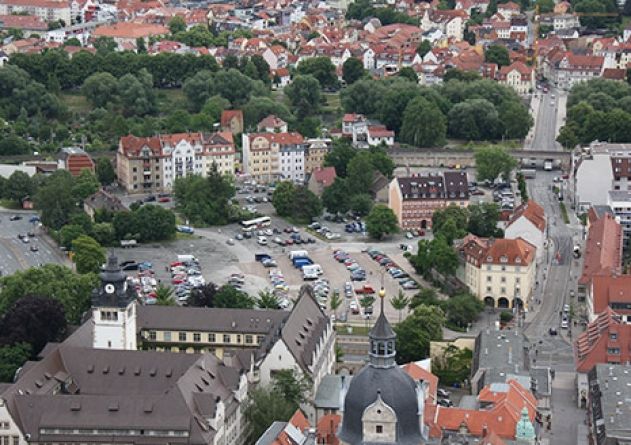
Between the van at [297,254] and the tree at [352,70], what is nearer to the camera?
the van at [297,254]

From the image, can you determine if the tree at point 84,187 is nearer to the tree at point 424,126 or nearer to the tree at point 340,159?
the tree at point 340,159

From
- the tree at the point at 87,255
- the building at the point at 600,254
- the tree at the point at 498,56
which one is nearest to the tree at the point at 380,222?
the building at the point at 600,254

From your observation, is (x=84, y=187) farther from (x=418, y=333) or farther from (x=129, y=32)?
(x=129, y=32)

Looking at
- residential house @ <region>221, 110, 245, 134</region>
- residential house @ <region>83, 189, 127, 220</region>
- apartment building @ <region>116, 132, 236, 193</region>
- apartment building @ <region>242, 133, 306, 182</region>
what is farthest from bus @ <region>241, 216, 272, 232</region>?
residential house @ <region>221, 110, 245, 134</region>

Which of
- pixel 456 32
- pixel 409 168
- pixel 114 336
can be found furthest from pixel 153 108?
pixel 114 336

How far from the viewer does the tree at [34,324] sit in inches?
2699

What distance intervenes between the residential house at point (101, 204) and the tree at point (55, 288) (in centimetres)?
2262

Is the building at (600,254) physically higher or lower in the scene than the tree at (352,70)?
lower

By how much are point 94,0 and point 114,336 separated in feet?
412

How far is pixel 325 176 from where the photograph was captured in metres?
109

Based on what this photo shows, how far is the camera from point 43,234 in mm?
99688

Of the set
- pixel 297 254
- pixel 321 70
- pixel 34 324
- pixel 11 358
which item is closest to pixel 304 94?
pixel 321 70

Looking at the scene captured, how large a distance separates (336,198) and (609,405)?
43964 millimetres

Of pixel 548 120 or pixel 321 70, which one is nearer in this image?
pixel 548 120
